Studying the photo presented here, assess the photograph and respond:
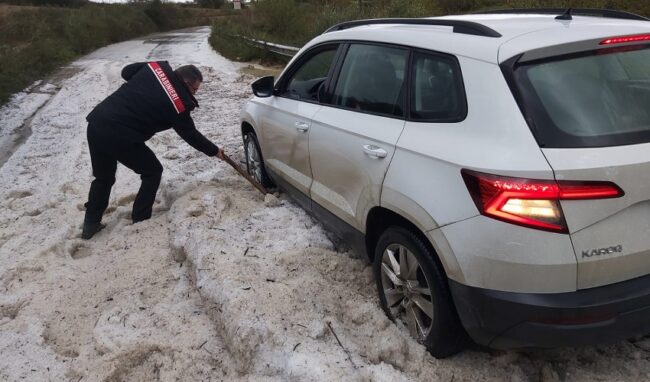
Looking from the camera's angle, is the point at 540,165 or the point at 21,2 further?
the point at 21,2

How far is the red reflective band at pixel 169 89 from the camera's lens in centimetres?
479

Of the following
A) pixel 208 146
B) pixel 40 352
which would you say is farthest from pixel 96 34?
pixel 40 352

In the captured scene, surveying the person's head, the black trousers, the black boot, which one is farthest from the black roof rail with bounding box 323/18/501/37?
the black boot

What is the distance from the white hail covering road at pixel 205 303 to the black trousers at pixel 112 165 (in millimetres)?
185

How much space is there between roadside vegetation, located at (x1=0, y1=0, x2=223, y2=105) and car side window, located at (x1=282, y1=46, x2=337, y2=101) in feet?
32.2

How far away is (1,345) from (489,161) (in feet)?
10.2

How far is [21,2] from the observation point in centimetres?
4959

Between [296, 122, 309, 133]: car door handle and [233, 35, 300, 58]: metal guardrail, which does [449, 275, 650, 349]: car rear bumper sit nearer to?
[296, 122, 309, 133]: car door handle

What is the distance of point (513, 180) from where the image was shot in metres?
2.25

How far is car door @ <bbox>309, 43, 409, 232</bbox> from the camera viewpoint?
308 cm

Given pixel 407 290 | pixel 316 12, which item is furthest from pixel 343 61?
pixel 316 12

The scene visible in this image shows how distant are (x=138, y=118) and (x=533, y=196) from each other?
3750mm

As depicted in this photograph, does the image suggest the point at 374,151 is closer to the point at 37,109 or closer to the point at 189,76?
the point at 189,76

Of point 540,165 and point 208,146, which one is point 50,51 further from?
point 540,165
